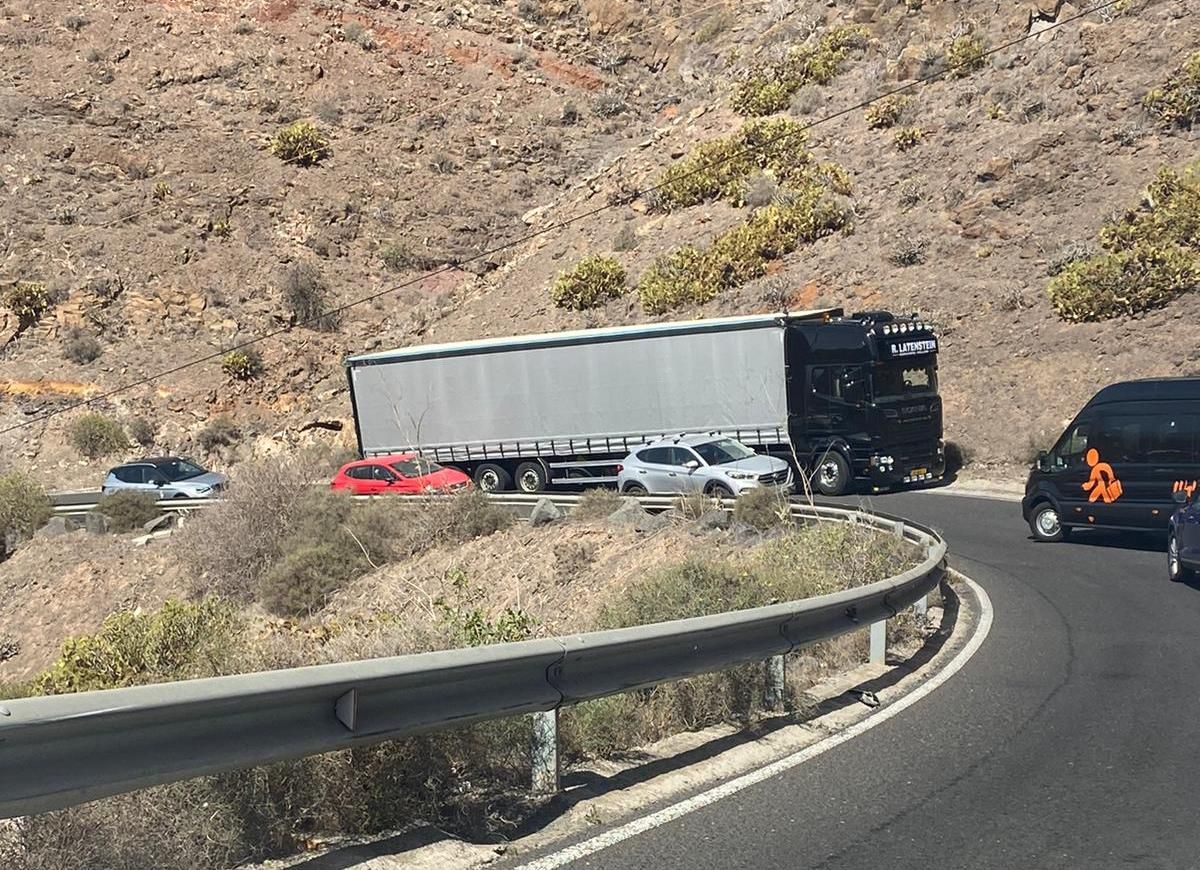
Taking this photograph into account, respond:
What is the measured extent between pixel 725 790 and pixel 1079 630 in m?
6.67

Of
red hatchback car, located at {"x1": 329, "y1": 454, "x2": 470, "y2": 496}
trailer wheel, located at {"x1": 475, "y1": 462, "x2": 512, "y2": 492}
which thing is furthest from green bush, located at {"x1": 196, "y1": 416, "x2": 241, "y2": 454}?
red hatchback car, located at {"x1": 329, "y1": 454, "x2": 470, "y2": 496}

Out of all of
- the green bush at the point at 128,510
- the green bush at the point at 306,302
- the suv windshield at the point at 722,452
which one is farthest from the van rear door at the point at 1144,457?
the green bush at the point at 306,302

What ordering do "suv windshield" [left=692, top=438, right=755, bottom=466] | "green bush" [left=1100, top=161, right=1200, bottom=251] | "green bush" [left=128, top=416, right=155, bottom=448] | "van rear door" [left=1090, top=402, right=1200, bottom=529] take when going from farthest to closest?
"green bush" [left=128, top=416, right=155, bottom=448] → "green bush" [left=1100, top=161, right=1200, bottom=251] → "suv windshield" [left=692, top=438, right=755, bottom=466] → "van rear door" [left=1090, top=402, right=1200, bottom=529]

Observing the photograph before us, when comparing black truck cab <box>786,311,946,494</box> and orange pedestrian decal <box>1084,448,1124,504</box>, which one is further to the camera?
black truck cab <box>786,311,946,494</box>

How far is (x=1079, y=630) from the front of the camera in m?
11.3

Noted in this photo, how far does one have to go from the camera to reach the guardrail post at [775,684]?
772 centimetres

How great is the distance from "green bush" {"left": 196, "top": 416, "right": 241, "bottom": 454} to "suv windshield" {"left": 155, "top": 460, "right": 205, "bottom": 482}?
8.44m

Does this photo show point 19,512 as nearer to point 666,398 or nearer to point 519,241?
point 666,398

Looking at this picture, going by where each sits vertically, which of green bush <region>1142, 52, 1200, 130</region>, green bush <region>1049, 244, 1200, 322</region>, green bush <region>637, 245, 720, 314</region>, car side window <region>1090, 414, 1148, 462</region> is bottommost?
car side window <region>1090, 414, 1148, 462</region>

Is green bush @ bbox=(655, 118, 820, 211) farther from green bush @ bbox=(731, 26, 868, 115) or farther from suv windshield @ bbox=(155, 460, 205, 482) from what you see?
suv windshield @ bbox=(155, 460, 205, 482)

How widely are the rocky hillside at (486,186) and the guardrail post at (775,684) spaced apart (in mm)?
20634

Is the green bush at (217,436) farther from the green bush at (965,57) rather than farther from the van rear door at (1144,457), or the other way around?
the green bush at (965,57)

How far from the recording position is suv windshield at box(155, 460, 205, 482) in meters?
29.4

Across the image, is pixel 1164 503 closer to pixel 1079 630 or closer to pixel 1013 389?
pixel 1079 630
